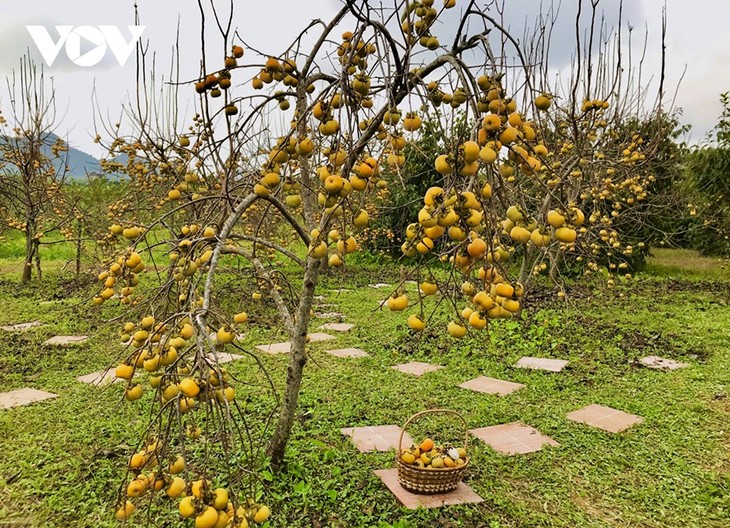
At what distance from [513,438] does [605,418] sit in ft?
2.10

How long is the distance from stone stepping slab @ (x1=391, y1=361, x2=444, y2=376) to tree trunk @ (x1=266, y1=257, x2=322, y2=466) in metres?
1.72

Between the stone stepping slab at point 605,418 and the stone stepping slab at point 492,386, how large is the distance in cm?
47

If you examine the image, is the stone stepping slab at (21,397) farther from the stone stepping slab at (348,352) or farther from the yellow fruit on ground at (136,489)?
the yellow fruit on ground at (136,489)

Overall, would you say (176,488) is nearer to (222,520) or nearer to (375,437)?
(222,520)

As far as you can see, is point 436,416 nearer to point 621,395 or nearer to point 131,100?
point 621,395

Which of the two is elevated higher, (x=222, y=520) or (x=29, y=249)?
(x=222, y=520)

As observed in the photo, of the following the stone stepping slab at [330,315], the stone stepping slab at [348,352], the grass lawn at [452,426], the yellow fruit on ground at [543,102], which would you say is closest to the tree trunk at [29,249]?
the grass lawn at [452,426]

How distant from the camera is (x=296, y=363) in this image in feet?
6.81

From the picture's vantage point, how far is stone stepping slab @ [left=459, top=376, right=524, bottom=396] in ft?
10.9

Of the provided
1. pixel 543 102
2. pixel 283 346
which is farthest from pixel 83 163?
pixel 543 102

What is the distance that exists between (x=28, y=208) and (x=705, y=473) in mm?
7711

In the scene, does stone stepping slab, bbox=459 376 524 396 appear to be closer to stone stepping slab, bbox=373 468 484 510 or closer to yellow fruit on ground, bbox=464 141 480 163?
stone stepping slab, bbox=373 468 484 510

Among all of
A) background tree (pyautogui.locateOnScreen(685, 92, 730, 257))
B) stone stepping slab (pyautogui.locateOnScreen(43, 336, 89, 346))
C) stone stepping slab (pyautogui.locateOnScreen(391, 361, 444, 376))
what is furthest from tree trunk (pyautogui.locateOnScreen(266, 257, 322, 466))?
background tree (pyautogui.locateOnScreen(685, 92, 730, 257))

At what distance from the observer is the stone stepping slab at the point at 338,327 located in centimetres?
512
